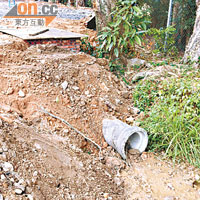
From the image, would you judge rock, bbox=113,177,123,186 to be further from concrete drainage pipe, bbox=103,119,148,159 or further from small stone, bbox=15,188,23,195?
small stone, bbox=15,188,23,195

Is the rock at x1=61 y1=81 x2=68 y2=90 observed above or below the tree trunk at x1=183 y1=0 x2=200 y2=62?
below

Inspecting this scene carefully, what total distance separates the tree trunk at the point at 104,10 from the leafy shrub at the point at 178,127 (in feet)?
7.14

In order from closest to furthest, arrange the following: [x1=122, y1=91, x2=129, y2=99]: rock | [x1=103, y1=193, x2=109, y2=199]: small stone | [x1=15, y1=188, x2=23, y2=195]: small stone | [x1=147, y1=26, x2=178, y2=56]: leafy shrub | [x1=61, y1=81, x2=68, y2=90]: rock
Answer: [x1=15, y1=188, x2=23, y2=195]: small stone → [x1=103, y1=193, x2=109, y2=199]: small stone → [x1=61, y1=81, x2=68, y2=90]: rock → [x1=122, y1=91, x2=129, y2=99]: rock → [x1=147, y1=26, x2=178, y2=56]: leafy shrub

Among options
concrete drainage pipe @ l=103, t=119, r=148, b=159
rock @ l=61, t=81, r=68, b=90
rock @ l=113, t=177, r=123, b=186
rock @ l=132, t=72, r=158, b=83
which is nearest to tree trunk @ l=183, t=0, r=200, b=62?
rock @ l=132, t=72, r=158, b=83

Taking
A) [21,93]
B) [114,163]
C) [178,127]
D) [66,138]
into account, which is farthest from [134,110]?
[21,93]

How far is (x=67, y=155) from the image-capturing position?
258cm

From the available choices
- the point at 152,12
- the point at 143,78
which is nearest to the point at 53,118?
the point at 143,78

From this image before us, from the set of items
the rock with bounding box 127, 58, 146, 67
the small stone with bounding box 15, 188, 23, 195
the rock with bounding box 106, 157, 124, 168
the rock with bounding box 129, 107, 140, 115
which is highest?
the rock with bounding box 127, 58, 146, 67

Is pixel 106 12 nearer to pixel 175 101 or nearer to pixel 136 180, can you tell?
pixel 175 101

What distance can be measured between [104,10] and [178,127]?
111 inches

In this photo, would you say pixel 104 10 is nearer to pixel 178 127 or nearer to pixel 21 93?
pixel 21 93

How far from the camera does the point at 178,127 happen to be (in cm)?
296

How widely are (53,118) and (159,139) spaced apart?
4.76 ft

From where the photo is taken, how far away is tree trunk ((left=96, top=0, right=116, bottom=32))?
450cm
